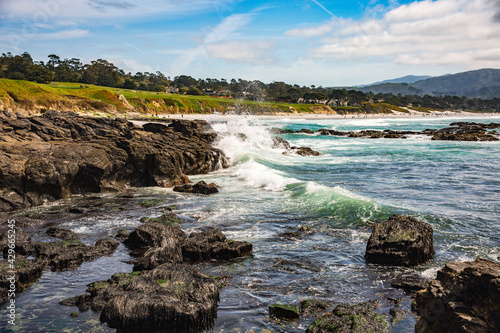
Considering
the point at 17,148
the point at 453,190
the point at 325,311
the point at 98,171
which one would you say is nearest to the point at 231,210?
the point at 98,171

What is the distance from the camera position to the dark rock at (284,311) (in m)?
7.02

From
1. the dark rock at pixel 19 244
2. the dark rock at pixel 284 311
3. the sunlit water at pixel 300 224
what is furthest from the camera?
the dark rock at pixel 19 244

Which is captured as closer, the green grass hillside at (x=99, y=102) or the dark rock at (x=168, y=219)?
the dark rock at (x=168, y=219)

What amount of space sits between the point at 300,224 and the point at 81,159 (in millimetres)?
10368

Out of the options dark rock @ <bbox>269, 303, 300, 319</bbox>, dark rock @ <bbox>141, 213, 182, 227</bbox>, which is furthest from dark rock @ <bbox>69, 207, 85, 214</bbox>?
dark rock @ <bbox>269, 303, 300, 319</bbox>

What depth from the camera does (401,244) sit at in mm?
9641

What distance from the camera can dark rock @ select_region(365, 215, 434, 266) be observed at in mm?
9516

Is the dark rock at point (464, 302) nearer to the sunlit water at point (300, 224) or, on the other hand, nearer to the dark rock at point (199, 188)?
the sunlit water at point (300, 224)

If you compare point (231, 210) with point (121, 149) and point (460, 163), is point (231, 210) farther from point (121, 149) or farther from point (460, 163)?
point (460, 163)

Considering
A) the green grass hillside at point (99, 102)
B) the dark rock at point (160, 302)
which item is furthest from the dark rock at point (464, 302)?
the green grass hillside at point (99, 102)

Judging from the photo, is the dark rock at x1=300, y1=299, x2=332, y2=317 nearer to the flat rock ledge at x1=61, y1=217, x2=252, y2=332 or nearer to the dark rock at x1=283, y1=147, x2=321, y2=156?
the flat rock ledge at x1=61, y1=217, x2=252, y2=332

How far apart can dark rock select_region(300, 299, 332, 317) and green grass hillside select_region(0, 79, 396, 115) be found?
4894cm

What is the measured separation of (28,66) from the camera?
8956cm

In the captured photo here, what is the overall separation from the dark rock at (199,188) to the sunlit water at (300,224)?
1.84 ft
